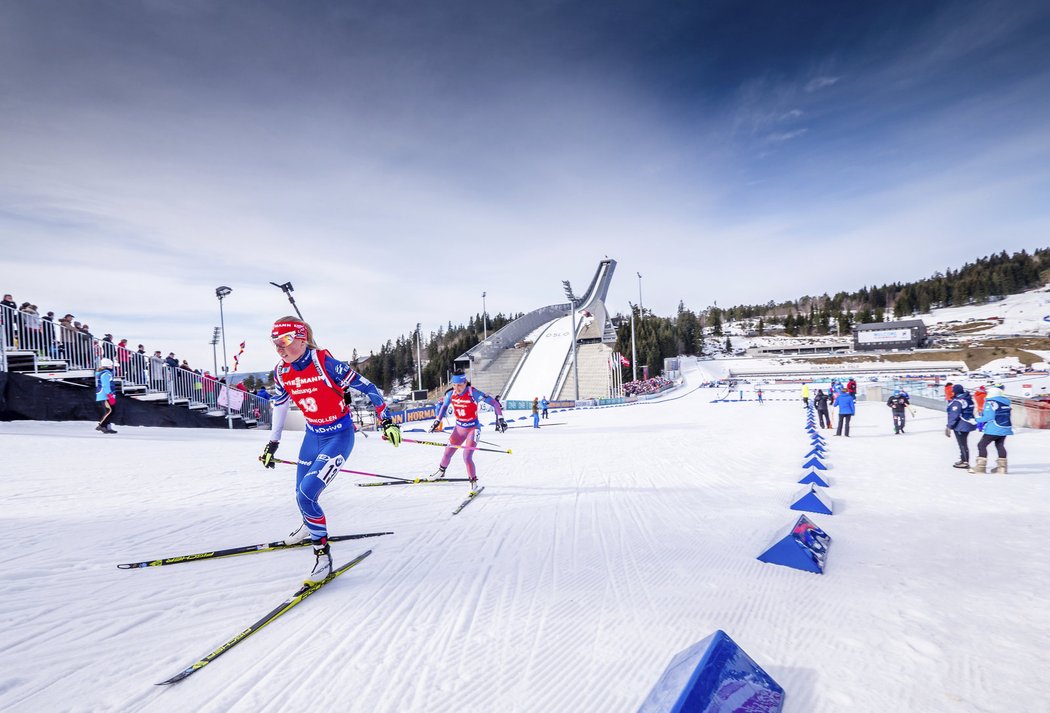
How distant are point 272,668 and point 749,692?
259 centimetres

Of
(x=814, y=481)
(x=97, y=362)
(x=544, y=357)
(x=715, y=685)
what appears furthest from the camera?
(x=544, y=357)

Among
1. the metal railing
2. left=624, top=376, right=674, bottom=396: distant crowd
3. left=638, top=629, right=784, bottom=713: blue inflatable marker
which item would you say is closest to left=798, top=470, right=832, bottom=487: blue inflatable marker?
left=638, top=629, right=784, bottom=713: blue inflatable marker

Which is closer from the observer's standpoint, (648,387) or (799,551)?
(799,551)

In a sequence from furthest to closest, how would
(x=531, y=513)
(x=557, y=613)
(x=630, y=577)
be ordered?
(x=531, y=513) → (x=630, y=577) → (x=557, y=613)

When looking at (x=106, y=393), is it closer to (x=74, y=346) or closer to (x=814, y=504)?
(x=74, y=346)

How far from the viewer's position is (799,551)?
410 centimetres

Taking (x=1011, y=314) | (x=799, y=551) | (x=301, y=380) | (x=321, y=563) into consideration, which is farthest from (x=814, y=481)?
(x=1011, y=314)

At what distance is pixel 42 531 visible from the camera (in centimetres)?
472

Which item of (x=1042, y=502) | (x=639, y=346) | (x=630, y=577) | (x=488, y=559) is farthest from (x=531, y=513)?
(x=639, y=346)

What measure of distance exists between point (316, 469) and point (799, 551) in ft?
14.3

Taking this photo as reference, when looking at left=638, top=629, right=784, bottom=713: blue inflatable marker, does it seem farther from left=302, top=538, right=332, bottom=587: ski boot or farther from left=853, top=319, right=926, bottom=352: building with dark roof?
left=853, top=319, right=926, bottom=352: building with dark roof

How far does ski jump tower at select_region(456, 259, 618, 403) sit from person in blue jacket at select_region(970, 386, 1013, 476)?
28070 mm

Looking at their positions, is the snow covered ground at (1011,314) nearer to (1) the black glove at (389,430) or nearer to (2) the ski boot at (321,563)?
(1) the black glove at (389,430)

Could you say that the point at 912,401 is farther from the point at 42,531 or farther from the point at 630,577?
the point at 42,531
